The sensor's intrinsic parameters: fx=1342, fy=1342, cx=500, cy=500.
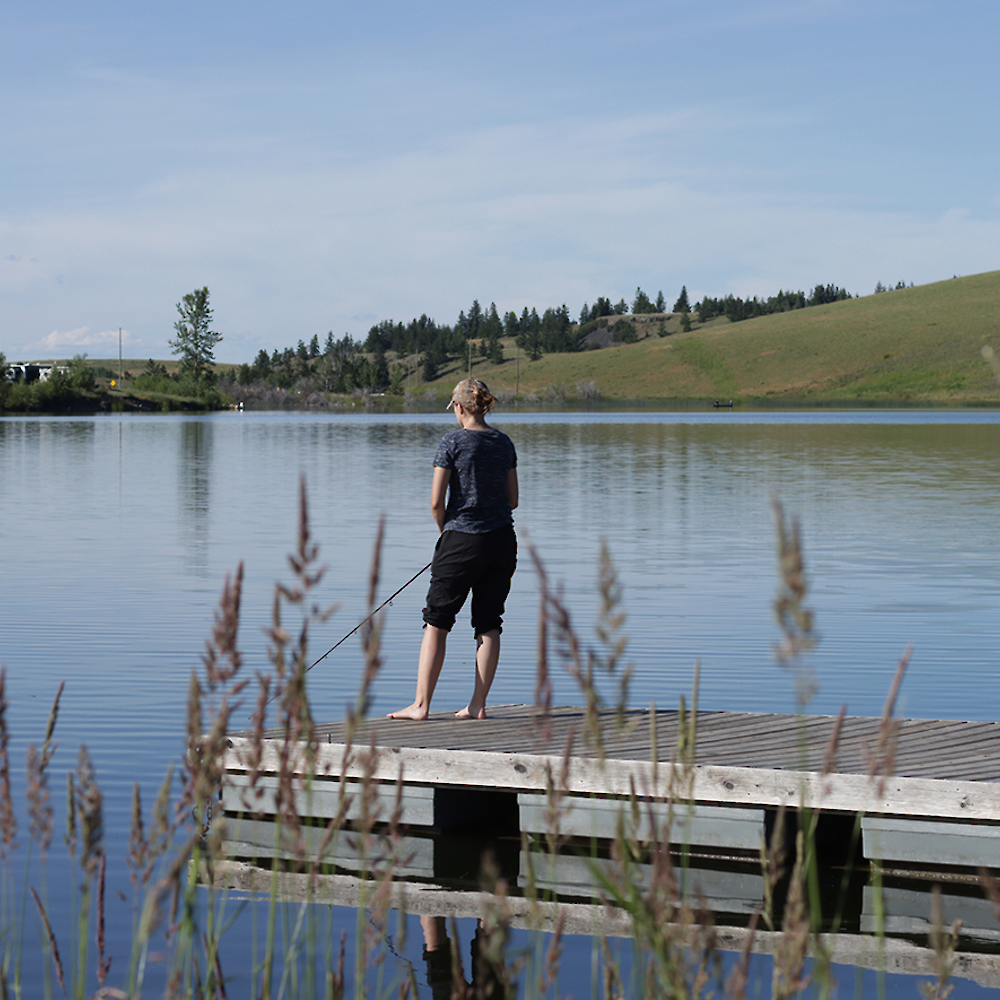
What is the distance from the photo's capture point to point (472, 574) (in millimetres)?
7578

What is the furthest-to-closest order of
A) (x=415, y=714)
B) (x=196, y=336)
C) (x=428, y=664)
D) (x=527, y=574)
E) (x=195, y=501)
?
(x=196, y=336) < (x=195, y=501) < (x=527, y=574) < (x=415, y=714) < (x=428, y=664)

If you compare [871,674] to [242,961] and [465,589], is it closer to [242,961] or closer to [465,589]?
[465,589]

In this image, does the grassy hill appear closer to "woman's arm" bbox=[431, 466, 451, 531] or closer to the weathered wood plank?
"woman's arm" bbox=[431, 466, 451, 531]

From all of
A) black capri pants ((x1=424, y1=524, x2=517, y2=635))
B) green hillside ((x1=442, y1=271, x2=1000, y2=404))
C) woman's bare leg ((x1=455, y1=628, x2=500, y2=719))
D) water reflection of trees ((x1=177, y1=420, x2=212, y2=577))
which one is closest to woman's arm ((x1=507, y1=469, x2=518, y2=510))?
black capri pants ((x1=424, y1=524, x2=517, y2=635))

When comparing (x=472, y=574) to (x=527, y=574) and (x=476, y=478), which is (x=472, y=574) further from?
(x=527, y=574)

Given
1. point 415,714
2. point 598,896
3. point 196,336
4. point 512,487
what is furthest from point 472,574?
point 196,336

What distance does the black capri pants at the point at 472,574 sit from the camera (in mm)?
7527

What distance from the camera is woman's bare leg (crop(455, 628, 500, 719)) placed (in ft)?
25.3

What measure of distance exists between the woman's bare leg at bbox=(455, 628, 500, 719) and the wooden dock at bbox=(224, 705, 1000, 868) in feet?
0.38

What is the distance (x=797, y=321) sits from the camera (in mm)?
170625

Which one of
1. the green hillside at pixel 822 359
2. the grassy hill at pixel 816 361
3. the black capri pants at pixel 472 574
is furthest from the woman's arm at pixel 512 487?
the green hillside at pixel 822 359

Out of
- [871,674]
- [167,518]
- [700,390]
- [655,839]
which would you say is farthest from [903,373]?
[655,839]

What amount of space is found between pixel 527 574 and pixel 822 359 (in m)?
139

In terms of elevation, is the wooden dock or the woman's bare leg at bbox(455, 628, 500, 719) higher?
the woman's bare leg at bbox(455, 628, 500, 719)
